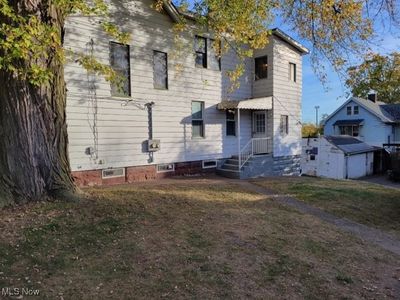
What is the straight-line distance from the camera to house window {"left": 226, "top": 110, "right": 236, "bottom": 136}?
16.2m

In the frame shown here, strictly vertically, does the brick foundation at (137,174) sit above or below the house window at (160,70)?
below

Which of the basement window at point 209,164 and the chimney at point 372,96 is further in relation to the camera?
the chimney at point 372,96

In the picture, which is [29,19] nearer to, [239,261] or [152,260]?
[152,260]

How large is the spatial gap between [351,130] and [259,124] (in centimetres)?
2573

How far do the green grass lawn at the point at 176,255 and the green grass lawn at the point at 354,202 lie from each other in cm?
208

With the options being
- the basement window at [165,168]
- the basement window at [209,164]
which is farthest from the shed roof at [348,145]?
the basement window at [165,168]

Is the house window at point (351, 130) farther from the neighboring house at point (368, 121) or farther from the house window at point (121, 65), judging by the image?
the house window at point (121, 65)

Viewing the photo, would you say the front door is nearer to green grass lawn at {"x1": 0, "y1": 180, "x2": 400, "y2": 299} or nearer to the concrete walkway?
the concrete walkway

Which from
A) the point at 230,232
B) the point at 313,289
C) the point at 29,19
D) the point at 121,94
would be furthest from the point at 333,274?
the point at 121,94

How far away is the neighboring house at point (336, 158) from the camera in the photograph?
27.7m

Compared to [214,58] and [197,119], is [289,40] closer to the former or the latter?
[214,58]

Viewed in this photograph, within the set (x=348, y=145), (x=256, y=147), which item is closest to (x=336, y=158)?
(x=348, y=145)

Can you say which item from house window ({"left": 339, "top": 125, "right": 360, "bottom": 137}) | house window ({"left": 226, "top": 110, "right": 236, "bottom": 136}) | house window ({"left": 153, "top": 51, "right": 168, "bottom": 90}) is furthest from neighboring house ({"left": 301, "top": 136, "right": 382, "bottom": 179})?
house window ({"left": 153, "top": 51, "right": 168, "bottom": 90})

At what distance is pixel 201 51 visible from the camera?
15031 millimetres
